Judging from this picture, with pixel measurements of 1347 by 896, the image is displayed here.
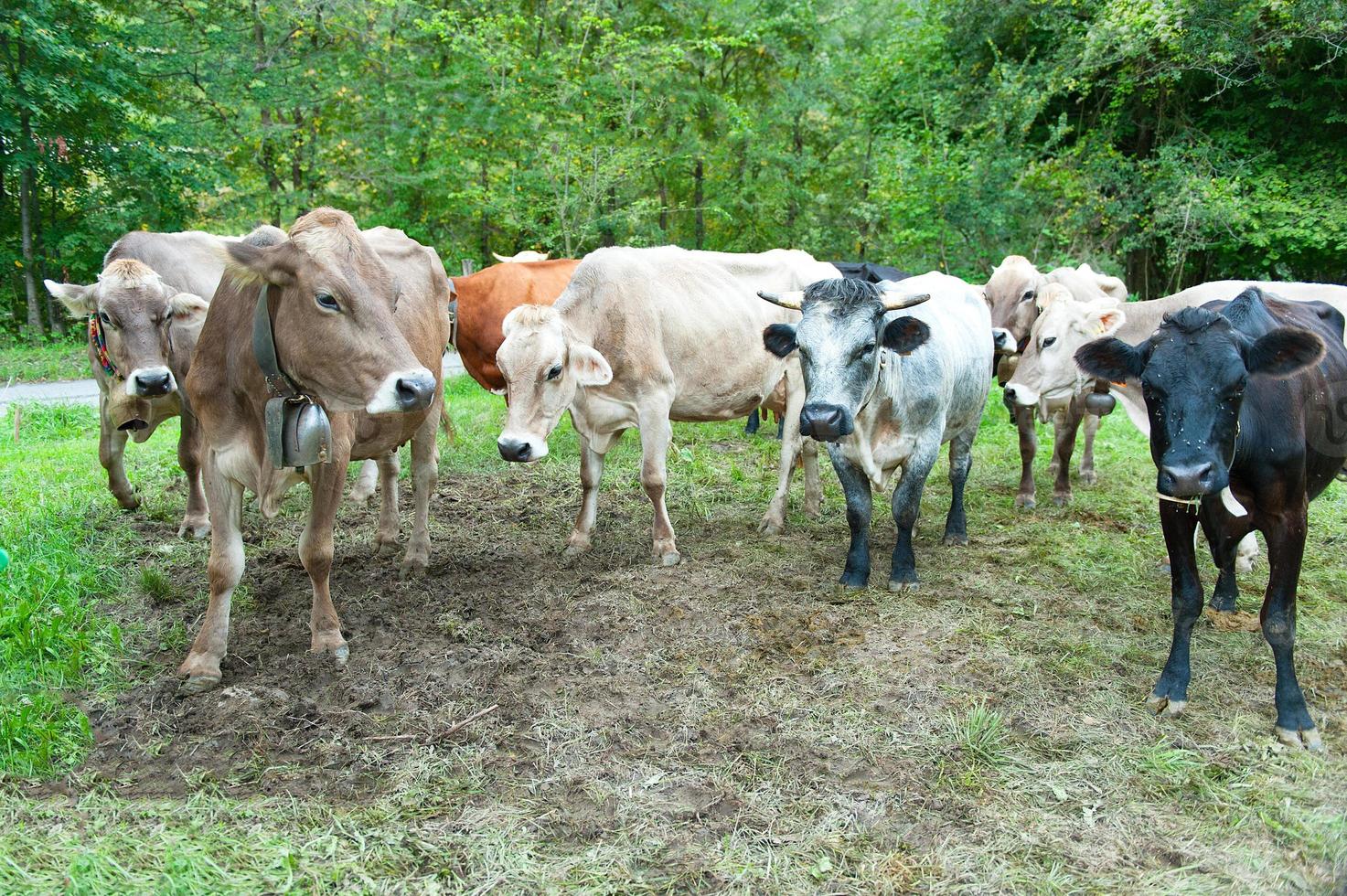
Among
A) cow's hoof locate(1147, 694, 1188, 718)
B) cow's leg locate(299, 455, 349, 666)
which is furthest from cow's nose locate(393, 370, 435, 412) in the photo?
cow's hoof locate(1147, 694, 1188, 718)

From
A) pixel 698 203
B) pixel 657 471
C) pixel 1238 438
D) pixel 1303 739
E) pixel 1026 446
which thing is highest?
pixel 698 203

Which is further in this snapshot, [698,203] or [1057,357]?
[698,203]

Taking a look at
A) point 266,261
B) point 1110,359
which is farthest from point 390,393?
point 1110,359

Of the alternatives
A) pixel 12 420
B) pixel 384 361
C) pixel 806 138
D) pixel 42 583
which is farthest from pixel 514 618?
pixel 806 138

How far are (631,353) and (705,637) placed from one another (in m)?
2.08

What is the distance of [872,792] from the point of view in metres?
3.38

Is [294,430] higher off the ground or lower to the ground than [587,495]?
higher

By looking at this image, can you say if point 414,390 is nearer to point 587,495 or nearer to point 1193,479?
point 587,495

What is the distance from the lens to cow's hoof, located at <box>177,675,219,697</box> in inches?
158

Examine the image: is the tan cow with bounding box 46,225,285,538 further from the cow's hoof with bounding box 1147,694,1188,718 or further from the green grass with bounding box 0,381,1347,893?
the cow's hoof with bounding box 1147,694,1188,718

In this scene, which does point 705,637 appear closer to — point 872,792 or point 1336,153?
point 872,792

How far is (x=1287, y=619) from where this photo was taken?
3773mm

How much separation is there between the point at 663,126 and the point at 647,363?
15266 millimetres

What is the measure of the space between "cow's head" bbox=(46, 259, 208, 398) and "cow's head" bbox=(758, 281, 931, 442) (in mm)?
3681
